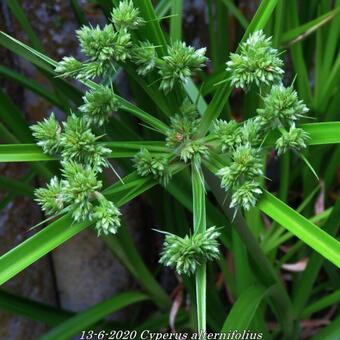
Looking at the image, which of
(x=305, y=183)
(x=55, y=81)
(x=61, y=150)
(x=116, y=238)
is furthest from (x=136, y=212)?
(x=61, y=150)

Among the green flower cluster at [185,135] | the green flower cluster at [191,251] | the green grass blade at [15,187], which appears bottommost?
the green flower cluster at [191,251]

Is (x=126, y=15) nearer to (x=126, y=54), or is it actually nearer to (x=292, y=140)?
(x=126, y=54)

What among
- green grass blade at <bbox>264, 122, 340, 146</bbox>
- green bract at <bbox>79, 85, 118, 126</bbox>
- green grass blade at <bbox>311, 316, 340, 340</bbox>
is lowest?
green grass blade at <bbox>311, 316, 340, 340</bbox>

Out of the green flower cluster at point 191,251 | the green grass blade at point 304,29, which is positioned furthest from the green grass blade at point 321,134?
the green grass blade at point 304,29

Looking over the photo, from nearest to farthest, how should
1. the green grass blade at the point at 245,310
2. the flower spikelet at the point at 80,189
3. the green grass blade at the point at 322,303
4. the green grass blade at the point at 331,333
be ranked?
the flower spikelet at the point at 80,189, the green grass blade at the point at 245,310, the green grass blade at the point at 331,333, the green grass blade at the point at 322,303

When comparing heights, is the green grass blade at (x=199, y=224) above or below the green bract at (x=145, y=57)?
below

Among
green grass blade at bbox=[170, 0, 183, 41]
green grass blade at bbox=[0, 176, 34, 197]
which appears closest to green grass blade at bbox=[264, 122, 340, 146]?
green grass blade at bbox=[170, 0, 183, 41]

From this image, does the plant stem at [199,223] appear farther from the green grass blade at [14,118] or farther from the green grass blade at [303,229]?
the green grass blade at [14,118]

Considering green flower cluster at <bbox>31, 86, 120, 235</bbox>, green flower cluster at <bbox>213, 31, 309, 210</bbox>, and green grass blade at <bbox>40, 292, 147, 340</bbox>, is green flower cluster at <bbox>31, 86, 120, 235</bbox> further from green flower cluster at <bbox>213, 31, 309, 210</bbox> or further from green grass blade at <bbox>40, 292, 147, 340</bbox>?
green grass blade at <bbox>40, 292, 147, 340</bbox>

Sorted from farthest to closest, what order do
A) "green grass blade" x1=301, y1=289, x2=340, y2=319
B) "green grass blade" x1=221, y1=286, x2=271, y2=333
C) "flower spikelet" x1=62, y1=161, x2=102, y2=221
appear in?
"green grass blade" x1=301, y1=289, x2=340, y2=319
"green grass blade" x1=221, y1=286, x2=271, y2=333
"flower spikelet" x1=62, y1=161, x2=102, y2=221
